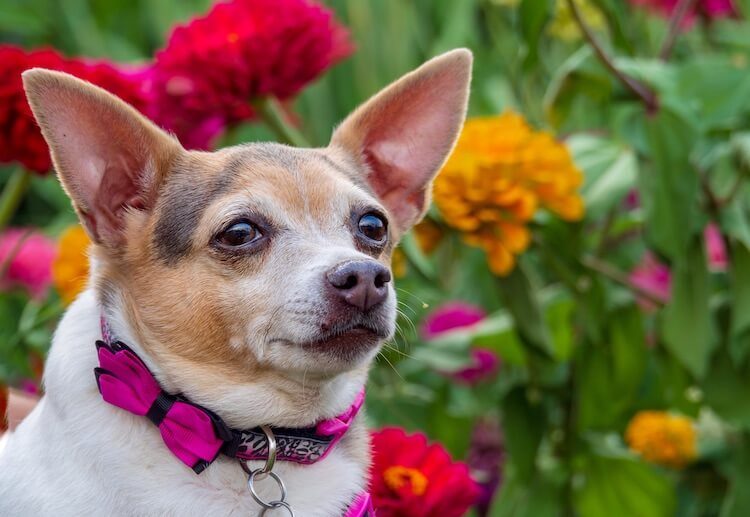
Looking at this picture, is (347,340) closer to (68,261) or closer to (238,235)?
(238,235)

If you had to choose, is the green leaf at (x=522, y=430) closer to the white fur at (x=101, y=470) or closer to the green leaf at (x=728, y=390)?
the green leaf at (x=728, y=390)

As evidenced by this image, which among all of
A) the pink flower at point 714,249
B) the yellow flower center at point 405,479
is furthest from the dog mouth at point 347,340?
the pink flower at point 714,249

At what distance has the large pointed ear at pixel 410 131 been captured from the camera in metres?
2.52

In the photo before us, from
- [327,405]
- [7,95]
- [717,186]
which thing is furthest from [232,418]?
[717,186]

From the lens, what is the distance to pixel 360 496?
2.25 m

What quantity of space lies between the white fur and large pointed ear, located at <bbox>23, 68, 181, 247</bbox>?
25 cm

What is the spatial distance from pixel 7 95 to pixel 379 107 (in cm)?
95

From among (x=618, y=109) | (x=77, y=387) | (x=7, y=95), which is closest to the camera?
(x=77, y=387)

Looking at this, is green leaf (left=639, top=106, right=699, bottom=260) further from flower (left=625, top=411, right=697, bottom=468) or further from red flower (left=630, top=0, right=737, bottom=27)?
red flower (left=630, top=0, right=737, bottom=27)

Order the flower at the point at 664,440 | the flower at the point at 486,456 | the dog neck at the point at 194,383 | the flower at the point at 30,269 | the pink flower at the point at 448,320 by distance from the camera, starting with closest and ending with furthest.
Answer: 1. the dog neck at the point at 194,383
2. the flower at the point at 664,440
3. the flower at the point at 486,456
4. the pink flower at the point at 448,320
5. the flower at the point at 30,269

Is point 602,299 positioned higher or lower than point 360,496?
lower

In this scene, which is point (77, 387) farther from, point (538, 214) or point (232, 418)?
point (538, 214)

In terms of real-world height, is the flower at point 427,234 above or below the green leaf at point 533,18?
below

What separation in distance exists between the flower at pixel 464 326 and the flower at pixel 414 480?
1.09 metres
